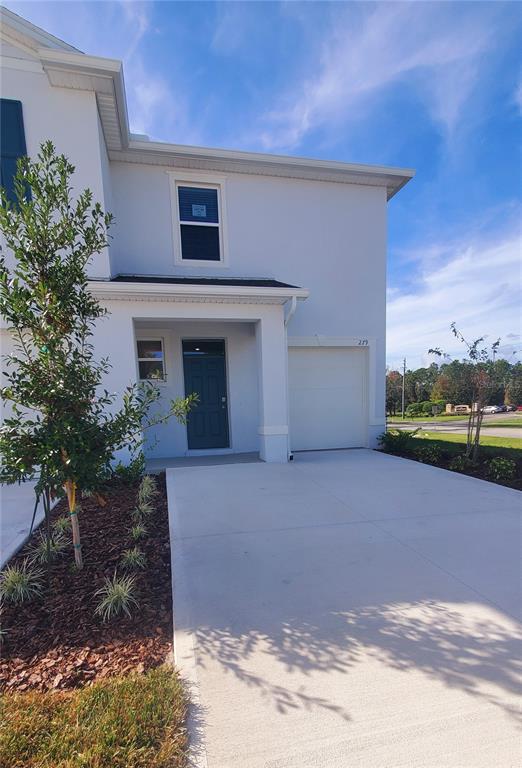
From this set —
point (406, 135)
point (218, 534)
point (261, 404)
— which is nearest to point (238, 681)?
point (218, 534)

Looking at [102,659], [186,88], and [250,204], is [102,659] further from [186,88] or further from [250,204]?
[186,88]

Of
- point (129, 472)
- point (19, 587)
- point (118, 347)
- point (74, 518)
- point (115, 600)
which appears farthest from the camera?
point (118, 347)

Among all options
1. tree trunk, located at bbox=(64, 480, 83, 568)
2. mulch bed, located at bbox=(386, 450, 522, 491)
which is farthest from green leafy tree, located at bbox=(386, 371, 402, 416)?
tree trunk, located at bbox=(64, 480, 83, 568)

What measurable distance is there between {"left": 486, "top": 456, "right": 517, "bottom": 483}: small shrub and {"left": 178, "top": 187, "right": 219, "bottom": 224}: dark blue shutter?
23.6ft

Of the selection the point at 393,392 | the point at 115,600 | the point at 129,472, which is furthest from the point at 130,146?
the point at 393,392

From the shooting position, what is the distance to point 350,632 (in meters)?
2.15

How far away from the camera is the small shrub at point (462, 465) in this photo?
6.03 m

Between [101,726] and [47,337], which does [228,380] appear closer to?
[47,337]

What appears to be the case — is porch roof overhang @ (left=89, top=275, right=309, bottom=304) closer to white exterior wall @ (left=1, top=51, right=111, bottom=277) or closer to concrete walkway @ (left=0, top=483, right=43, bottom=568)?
white exterior wall @ (left=1, top=51, right=111, bottom=277)

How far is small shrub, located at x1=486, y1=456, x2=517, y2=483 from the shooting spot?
5.32m

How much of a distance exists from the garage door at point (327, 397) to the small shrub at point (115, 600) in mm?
5645

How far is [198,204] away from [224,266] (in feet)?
4.66

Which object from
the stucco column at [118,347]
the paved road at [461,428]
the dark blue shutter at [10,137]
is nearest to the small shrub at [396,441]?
the paved road at [461,428]

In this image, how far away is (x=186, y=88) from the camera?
6.44 meters
